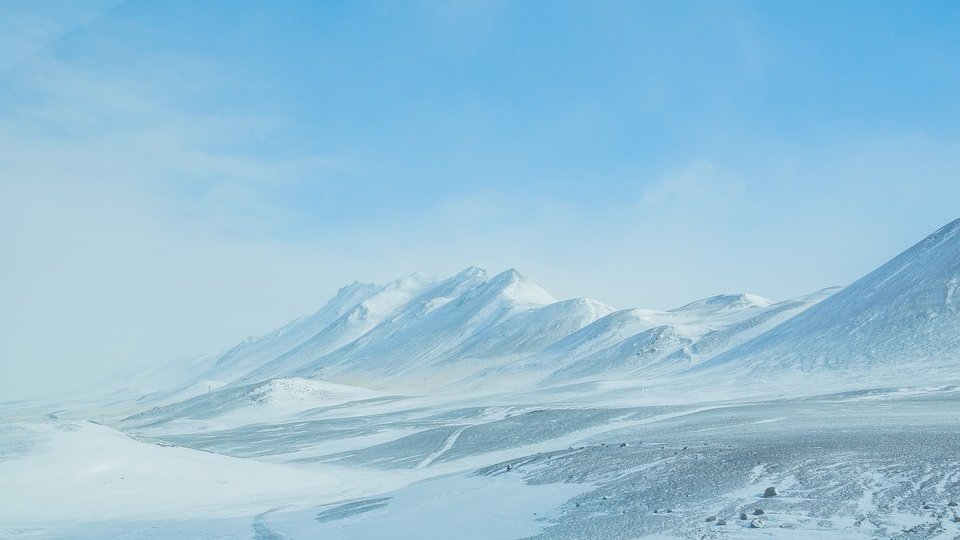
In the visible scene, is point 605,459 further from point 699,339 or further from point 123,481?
point 699,339

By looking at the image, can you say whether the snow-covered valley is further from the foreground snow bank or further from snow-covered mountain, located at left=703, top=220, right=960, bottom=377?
snow-covered mountain, located at left=703, top=220, right=960, bottom=377

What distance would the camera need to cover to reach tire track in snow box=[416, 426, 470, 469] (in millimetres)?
39569

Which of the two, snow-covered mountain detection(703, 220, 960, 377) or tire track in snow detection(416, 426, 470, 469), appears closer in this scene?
tire track in snow detection(416, 426, 470, 469)

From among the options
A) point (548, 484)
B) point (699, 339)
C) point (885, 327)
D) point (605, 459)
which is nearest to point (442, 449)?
point (605, 459)

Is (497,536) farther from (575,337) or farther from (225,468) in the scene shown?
(575,337)

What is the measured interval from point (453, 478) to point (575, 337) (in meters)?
122

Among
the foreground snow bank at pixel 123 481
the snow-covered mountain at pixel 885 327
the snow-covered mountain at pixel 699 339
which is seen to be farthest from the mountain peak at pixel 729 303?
the foreground snow bank at pixel 123 481

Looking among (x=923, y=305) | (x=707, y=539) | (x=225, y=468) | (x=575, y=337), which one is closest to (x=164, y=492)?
(x=225, y=468)

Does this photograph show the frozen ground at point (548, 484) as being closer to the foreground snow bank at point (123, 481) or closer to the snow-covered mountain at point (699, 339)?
the foreground snow bank at point (123, 481)

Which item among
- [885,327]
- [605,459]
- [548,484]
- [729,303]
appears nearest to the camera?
[548,484]

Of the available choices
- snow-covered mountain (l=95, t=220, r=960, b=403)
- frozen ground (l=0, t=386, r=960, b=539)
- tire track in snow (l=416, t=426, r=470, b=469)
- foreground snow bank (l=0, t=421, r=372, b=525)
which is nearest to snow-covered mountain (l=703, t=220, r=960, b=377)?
snow-covered mountain (l=95, t=220, r=960, b=403)

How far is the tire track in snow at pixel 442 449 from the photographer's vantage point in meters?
39.6

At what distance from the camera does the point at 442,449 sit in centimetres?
4491

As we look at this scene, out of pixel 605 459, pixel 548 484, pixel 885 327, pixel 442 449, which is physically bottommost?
pixel 442 449
